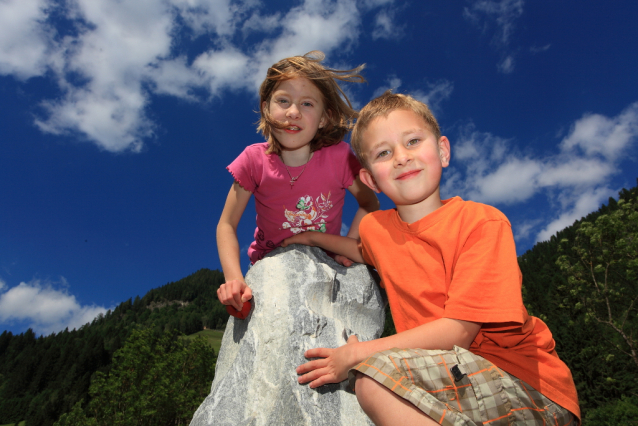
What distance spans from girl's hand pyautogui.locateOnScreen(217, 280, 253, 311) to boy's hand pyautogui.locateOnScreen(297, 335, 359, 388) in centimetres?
75

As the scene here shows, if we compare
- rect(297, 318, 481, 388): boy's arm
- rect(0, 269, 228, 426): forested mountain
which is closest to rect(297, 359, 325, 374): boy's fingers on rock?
rect(297, 318, 481, 388): boy's arm

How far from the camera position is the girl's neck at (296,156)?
3996 mm

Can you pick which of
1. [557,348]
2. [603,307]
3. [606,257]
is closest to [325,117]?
[606,257]

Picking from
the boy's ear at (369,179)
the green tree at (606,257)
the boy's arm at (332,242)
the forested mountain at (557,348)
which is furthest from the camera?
the forested mountain at (557,348)

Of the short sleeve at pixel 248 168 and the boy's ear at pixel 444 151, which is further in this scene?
the short sleeve at pixel 248 168

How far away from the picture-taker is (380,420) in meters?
1.58

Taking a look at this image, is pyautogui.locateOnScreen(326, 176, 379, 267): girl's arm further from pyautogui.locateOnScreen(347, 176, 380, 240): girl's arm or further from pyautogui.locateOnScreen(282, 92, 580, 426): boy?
pyautogui.locateOnScreen(282, 92, 580, 426): boy

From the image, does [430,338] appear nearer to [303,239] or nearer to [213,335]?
[303,239]

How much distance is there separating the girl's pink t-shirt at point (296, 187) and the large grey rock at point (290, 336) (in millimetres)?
386

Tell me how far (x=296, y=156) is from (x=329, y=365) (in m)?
2.32

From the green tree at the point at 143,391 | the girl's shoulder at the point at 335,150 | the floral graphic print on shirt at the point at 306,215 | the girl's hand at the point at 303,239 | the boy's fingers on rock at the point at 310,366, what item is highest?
the green tree at the point at 143,391

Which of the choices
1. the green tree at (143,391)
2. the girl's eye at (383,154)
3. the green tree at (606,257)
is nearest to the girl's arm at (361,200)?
the girl's eye at (383,154)

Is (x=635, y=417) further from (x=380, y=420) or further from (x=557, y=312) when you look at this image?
(x=380, y=420)

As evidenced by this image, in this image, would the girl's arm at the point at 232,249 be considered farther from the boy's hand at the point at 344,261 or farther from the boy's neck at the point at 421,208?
the boy's neck at the point at 421,208
